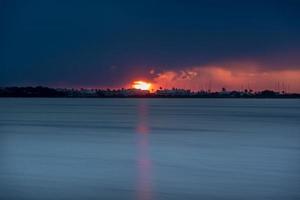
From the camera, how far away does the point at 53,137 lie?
35.9m

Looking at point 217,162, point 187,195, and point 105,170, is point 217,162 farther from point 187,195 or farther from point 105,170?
point 187,195

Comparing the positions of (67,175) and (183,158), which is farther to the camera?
(183,158)

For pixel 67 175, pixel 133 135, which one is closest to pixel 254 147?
pixel 133 135

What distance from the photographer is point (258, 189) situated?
15875 millimetres

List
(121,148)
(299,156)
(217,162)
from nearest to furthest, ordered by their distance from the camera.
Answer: (217,162), (299,156), (121,148)

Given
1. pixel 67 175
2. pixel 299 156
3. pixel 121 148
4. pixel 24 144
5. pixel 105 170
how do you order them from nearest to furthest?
1. pixel 67 175
2. pixel 105 170
3. pixel 299 156
4. pixel 121 148
5. pixel 24 144

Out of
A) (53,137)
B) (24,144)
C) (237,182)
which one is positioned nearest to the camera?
(237,182)

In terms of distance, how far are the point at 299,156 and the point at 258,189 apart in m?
10.3

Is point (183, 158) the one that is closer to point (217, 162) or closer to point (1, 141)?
point (217, 162)

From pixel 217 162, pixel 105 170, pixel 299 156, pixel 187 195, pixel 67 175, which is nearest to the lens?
pixel 187 195

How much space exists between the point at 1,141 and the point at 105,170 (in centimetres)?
1499

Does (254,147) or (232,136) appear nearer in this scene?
(254,147)

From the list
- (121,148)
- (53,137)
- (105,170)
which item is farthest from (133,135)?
(105,170)

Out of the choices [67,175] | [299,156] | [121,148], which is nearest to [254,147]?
[299,156]
